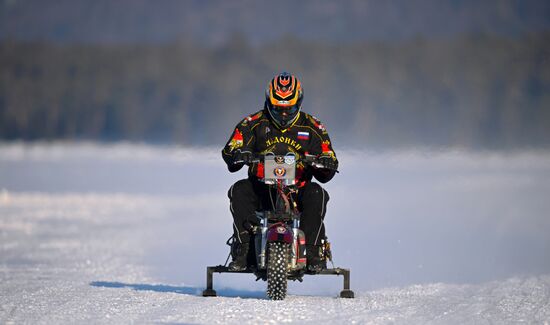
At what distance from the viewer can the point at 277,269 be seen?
12.5m

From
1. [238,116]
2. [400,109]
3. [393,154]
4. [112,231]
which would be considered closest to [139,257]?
[112,231]

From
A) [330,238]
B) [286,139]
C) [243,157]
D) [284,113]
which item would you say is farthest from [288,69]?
[243,157]

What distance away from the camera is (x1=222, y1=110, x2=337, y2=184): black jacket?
13492 mm

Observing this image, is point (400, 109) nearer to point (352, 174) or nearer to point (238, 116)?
point (238, 116)

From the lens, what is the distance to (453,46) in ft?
212

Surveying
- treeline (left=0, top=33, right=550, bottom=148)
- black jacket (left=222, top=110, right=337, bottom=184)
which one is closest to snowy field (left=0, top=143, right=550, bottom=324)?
black jacket (left=222, top=110, right=337, bottom=184)

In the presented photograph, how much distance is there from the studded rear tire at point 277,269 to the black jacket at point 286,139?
1163 mm

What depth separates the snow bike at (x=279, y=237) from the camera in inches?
492

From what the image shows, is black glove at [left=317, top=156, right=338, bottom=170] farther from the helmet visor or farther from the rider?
the helmet visor

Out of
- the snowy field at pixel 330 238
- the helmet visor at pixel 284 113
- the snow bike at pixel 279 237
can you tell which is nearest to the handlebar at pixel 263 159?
the snow bike at pixel 279 237

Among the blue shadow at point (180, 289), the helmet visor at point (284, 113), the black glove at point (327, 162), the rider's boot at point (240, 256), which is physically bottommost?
the blue shadow at point (180, 289)

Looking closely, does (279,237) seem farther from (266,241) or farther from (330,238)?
(330,238)

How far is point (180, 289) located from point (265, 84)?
53.9 metres

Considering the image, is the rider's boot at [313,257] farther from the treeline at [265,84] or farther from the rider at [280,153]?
the treeline at [265,84]
